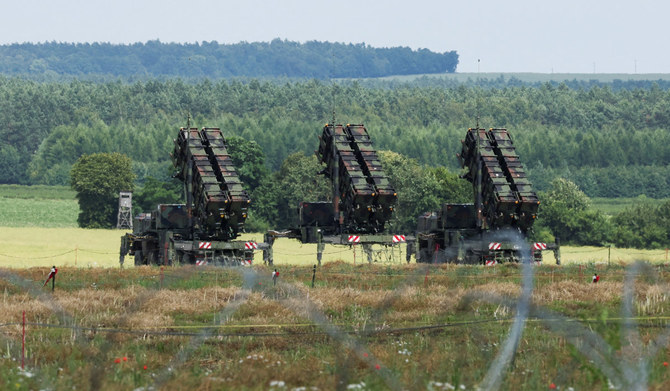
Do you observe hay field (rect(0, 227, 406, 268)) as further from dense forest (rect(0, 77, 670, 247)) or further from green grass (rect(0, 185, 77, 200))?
green grass (rect(0, 185, 77, 200))

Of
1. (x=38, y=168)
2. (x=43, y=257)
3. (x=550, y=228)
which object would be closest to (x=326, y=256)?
(x=43, y=257)

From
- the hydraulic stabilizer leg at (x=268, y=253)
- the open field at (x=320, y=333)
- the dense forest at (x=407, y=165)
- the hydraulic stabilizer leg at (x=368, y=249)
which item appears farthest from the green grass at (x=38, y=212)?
the open field at (x=320, y=333)

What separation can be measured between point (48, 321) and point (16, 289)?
845 centimetres

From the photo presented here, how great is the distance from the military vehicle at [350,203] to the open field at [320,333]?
14.0 m

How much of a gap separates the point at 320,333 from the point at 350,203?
30.1 m

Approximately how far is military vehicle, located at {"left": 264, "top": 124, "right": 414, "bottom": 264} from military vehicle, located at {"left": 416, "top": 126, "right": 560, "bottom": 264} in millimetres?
2112

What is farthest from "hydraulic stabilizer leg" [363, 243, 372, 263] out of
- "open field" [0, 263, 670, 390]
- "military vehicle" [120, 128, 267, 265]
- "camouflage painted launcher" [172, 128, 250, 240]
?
"open field" [0, 263, 670, 390]

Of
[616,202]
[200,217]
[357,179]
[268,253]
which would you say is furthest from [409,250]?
[616,202]

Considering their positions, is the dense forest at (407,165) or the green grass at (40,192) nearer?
the dense forest at (407,165)

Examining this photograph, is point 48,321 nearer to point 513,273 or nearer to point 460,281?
point 460,281

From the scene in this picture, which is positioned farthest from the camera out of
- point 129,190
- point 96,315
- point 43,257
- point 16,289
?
point 129,190

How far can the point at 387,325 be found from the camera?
26406mm

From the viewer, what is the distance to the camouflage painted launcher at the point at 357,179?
A: 53844 mm

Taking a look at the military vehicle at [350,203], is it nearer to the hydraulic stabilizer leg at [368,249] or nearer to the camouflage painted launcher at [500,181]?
the hydraulic stabilizer leg at [368,249]
